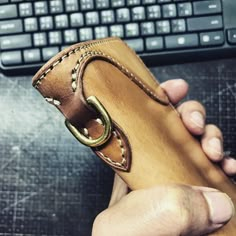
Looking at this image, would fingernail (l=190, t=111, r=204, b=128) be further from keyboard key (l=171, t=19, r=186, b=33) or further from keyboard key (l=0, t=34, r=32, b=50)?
keyboard key (l=0, t=34, r=32, b=50)

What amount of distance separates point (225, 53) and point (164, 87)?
10 centimetres

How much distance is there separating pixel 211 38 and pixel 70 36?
158 millimetres

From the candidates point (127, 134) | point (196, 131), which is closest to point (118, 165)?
point (127, 134)

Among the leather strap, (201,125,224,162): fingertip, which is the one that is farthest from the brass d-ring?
(201,125,224,162): fingertip

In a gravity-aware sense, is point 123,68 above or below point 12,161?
above

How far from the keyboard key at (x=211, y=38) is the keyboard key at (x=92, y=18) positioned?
119 millimetres

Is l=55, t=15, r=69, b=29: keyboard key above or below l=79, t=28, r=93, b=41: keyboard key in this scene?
above

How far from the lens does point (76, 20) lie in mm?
555

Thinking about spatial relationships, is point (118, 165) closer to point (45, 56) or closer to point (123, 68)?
point (123, 68)

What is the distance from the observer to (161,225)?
37cm

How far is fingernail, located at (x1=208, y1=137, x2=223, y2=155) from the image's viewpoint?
0.48 meters

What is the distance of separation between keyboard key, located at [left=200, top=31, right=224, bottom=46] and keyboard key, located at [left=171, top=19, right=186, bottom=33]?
22 millimetres

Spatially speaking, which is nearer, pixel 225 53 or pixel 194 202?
pixel 194 202

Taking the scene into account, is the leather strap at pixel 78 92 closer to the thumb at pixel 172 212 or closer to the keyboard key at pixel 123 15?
the thumb at pixel 172 212
